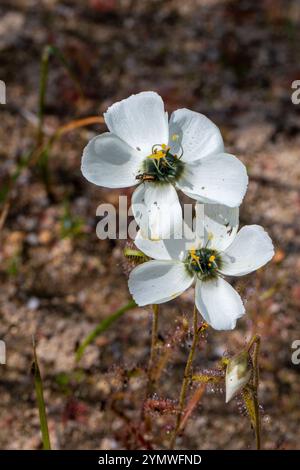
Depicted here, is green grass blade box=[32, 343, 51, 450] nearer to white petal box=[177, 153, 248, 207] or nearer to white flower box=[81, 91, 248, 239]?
white flower box=[81, 91, 248, 239]

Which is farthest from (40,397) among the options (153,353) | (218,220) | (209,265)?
(218,220)

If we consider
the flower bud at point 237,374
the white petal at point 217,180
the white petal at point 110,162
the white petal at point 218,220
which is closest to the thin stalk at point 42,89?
the white petal at point 110,162

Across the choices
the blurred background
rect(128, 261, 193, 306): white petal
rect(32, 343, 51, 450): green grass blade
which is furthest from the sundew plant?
rect(32, 343, 51, 450): green grass blade

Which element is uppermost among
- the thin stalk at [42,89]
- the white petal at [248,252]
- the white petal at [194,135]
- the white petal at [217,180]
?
the thin stalk at [42,89]

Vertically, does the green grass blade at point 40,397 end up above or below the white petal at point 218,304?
below

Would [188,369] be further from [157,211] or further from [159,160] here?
[159,160]

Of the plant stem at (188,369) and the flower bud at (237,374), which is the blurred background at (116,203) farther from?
the flower bud at (237,374)
